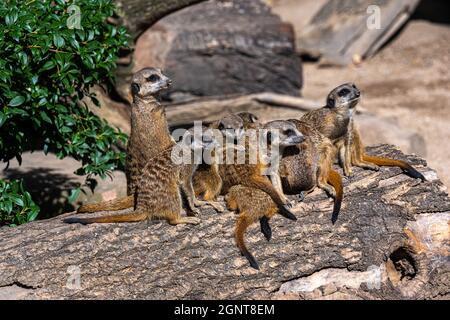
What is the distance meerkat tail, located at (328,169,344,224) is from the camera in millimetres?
3984

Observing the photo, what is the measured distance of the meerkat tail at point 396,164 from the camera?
423 cm

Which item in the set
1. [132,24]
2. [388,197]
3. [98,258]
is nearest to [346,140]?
[388,197]

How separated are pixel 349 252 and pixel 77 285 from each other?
1408 millimetres

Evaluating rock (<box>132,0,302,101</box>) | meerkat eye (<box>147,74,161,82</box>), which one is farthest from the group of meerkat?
rock (<box>132,0,302,101</box>)

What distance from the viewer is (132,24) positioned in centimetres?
642

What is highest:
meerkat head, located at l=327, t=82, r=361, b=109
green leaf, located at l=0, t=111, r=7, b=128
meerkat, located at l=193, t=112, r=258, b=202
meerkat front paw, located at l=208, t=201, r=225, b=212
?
meerkat head, located at l=327, t=82, r=361, b=109

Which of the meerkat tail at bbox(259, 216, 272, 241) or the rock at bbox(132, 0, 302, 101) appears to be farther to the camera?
the rock at bbox(132, 0, 302, 101)

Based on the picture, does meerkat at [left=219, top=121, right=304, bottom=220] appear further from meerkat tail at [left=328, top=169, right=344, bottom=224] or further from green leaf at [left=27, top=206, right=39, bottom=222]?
green leaf at [left=27, top=206, right=39, bottom=222]

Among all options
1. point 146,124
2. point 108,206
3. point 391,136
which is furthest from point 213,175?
point 391,136

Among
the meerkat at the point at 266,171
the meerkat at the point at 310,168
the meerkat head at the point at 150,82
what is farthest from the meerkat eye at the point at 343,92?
the meerkat head at the point at 150,82

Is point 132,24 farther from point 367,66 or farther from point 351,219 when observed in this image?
point 367,66

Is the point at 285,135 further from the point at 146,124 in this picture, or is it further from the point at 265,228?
the point at 146,124

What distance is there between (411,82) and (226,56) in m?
2.52

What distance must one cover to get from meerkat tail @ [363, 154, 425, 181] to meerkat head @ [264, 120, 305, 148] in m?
0.48
